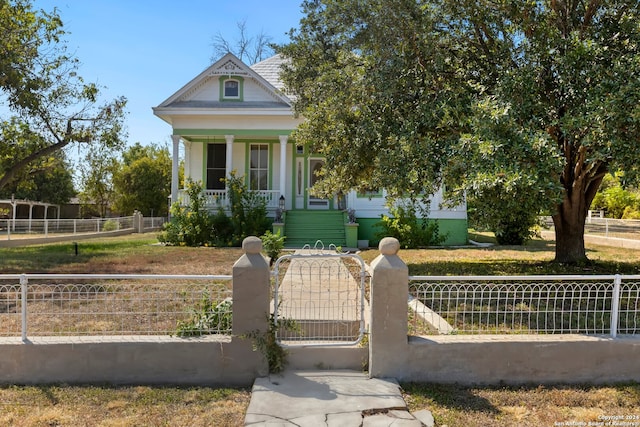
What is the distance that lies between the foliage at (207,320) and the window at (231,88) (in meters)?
14.4

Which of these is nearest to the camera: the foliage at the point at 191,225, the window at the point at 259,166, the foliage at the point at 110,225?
the foliage at the point at 191,225

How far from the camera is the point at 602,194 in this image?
28.2 m

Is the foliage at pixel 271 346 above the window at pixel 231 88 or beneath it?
beneath

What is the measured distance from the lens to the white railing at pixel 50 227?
18.4 metres

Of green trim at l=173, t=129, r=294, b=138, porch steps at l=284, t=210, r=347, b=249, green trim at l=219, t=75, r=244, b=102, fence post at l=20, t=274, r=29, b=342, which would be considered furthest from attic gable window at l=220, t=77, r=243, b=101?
fence post at l=20, t=274, r=29, b=342

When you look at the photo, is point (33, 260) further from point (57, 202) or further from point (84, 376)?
point (57, 202)

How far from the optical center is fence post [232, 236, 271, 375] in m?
4.52

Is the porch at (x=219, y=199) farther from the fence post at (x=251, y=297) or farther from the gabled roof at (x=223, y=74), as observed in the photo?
the fence post at (x=251, y=297)

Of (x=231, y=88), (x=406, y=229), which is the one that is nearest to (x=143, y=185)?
(x=231, y=88)

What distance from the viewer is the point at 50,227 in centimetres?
2039

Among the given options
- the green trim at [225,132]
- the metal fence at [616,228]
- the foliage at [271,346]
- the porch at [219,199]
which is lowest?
the foliage at [271,346]

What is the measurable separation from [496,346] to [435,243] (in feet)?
39.7

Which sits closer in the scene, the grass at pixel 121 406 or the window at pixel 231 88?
the grass at pixel 121 406

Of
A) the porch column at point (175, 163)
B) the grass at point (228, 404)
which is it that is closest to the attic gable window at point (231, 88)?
the porch column at point (175, 163)
